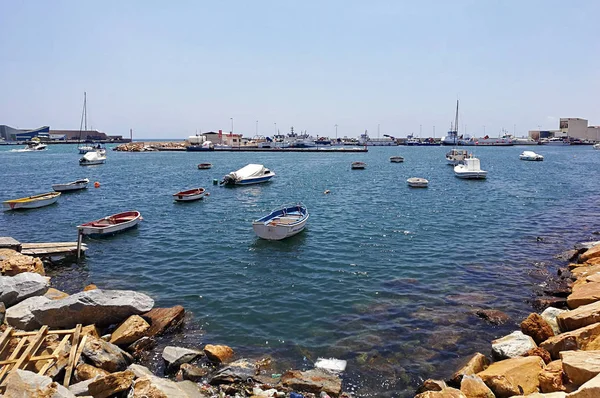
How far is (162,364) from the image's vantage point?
506 inches

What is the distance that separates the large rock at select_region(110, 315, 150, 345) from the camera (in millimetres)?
13672

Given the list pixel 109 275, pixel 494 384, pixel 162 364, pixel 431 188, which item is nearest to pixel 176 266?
pixel 109 275

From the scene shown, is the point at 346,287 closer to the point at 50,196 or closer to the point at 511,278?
the point at 511,278

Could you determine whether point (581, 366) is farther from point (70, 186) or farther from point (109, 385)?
point (70, 186)

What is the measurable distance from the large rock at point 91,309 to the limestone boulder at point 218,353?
3.59m

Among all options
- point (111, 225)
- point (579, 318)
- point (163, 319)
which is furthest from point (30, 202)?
point (579, 318)

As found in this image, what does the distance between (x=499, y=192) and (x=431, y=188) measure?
838cm

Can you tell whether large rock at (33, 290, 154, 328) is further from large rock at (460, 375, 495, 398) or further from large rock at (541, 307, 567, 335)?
large rock at (541, 307, 567, 335)

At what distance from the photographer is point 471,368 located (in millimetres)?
11438

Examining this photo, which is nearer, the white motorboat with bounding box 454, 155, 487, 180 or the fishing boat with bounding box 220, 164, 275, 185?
the fishing boat with bounding box 220, 164, 275, 185

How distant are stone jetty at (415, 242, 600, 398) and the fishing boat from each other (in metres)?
47.2

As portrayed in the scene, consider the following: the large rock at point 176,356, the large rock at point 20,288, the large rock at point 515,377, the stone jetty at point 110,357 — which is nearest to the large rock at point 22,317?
the stone jetty at point 110,357

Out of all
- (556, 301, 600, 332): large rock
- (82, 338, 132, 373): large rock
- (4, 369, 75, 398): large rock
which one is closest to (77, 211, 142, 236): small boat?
(82, 338, 132, 373): large rock

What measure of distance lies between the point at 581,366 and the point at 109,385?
1104 centimetres
